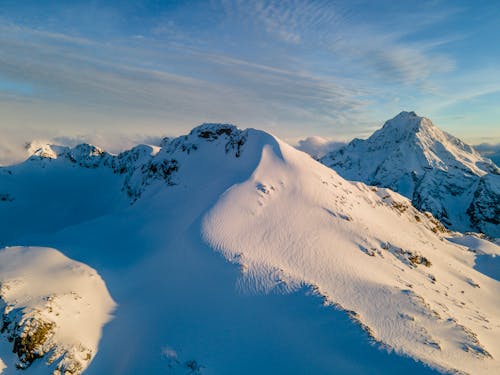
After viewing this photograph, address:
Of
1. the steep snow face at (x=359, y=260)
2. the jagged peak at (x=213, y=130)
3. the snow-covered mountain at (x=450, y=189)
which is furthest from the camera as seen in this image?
the snow-covered mountain at (x=450, y=189)

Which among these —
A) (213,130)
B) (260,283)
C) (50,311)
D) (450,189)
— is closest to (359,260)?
(260,283)

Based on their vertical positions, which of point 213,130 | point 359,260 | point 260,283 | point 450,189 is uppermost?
point 213,130

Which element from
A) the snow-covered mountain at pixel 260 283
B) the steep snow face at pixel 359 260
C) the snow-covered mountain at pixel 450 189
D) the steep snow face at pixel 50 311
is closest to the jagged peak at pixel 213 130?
the snow-covered mountain at pixel 260 283

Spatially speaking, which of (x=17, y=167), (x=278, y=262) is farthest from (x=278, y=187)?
(x=17, y=167)

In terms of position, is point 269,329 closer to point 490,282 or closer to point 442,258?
point 442,258

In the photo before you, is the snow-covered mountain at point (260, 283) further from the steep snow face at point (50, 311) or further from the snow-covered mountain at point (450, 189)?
the snow-covered mountain at point (450, 189)

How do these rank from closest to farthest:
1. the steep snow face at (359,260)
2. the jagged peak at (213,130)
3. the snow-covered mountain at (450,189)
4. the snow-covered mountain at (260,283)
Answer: the snow-covered mountain at (260,283) < the steep snow face at (359,260) < the jagged peak at (213,130) < the snow-covered mountain at (450,189)

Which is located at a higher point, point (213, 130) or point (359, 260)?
point (213, 130)

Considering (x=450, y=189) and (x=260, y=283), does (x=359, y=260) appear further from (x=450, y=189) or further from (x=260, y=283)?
(x=450, y=189)
